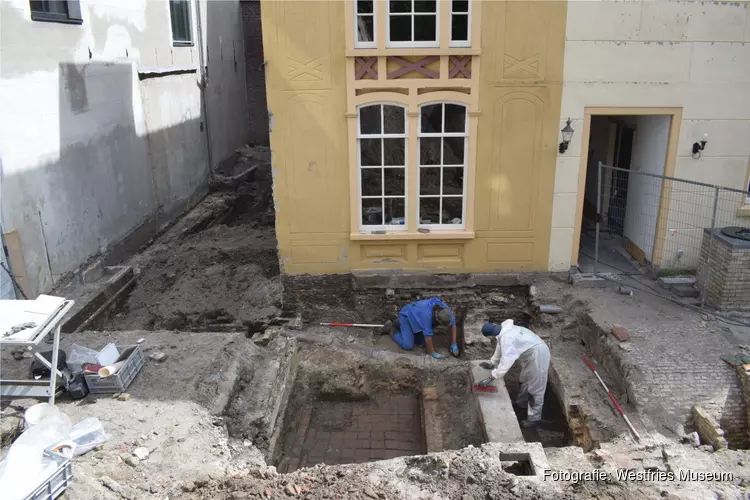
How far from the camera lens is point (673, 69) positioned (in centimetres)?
920

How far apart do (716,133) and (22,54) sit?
11159 millimetres

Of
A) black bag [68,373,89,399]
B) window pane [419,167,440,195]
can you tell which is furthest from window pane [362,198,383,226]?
black bag [68,373,89,399]

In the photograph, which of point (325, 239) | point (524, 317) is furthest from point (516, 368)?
point (325, 239)

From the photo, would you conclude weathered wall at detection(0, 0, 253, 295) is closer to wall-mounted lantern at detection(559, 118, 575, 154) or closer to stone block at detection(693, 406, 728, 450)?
wall-mounted lantern at detection(559, 118, 575, 154)

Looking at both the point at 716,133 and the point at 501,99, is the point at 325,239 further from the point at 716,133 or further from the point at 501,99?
the point at 716,133

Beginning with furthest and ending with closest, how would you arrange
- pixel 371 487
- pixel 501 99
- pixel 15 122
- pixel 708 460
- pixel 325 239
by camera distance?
pixel 325 239, pixel 501 99, pixel 15 122, pixel 708 460, pixel 371 487

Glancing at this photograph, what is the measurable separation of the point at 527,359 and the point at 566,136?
149 inches

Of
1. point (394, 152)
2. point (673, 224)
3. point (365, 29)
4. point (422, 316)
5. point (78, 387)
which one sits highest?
point (365, 29)

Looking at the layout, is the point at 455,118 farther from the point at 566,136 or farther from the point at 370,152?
the point at 566,136

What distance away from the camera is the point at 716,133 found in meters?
9.48

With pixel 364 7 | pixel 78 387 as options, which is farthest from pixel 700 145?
pixel 78 387

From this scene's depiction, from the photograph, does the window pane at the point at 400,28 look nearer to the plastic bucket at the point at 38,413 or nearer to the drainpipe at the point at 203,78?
the plastic bucket at the point at 38,413

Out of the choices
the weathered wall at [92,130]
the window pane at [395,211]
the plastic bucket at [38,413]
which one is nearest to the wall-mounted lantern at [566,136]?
the window pane at [395,211]

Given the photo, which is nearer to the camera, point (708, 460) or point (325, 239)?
point (708, 460)
